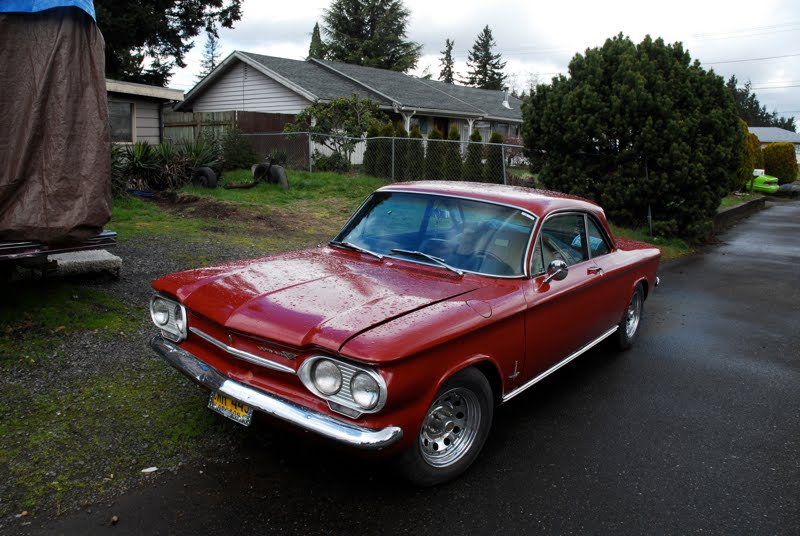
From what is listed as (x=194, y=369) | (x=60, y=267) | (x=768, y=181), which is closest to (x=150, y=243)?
(x=60, y=267)

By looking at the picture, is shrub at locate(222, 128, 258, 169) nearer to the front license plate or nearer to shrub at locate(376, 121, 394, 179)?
shrub at locate(376, 121, 394, 179)

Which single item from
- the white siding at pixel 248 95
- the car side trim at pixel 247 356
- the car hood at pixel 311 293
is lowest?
the car side trim at pixel 247 356

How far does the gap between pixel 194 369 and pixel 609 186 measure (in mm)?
10086

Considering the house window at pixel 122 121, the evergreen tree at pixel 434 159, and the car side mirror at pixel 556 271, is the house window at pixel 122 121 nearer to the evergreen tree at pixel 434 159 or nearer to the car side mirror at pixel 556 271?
the evergreen tree at pixel 434 159

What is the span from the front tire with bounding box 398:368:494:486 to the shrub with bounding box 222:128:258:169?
15.3 meters

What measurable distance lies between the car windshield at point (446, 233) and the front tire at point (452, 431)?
86 centimetres

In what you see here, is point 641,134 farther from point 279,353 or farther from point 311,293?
point 279,353

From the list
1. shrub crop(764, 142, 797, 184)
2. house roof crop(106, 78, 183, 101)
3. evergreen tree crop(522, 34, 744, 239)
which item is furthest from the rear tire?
shrub crop(764, 142, 797, 184)

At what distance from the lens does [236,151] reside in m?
17.8

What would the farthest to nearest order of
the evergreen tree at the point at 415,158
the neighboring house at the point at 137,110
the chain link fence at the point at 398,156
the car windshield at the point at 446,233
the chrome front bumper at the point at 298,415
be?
the evergreen tree at the point at 415,158 → the neighboring house at the point at 137,110 → the chain link fence at the point at 398,156 → the car windshield at the point at 446,233 → the chrome front bumper at the point at 298,415

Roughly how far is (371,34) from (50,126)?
43.9 meters

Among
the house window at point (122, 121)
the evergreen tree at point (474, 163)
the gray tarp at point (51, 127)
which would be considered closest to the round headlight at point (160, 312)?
the gray tarp at point (51, 127)

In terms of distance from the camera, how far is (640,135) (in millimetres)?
11109

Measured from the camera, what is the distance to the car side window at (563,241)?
166 inches
